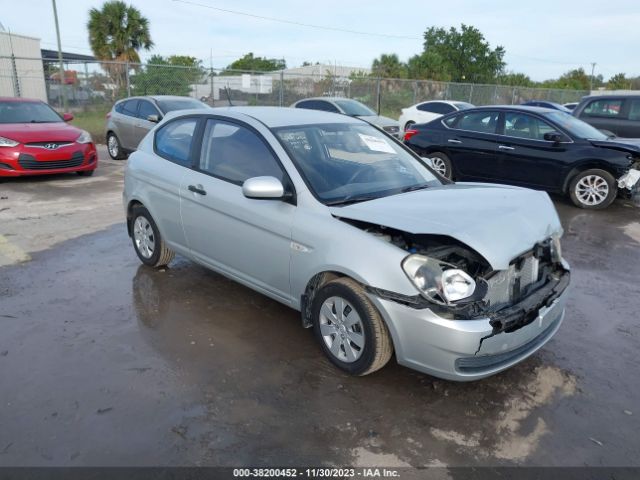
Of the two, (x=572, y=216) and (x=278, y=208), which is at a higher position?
(x=278, y=208)

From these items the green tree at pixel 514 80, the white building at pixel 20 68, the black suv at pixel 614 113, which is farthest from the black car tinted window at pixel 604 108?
the green tree at pixel 514 80

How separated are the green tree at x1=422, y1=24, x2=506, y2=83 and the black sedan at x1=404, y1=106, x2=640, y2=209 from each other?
1731 inches

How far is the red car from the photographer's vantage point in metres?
9.42

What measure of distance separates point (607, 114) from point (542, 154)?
4.91 metres

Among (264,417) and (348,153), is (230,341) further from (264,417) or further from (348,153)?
(348,153)

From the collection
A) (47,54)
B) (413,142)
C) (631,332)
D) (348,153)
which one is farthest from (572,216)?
(47,54)

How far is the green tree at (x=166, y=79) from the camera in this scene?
19.8m

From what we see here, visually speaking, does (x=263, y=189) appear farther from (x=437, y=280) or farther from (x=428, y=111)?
(x=428, y=111)

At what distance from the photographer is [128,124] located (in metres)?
12.5

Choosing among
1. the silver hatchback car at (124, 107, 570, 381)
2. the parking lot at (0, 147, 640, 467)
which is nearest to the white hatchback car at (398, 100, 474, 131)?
the parking lot at (0, 147, 640, 467)

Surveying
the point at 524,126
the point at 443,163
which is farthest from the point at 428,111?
the point at 524,126

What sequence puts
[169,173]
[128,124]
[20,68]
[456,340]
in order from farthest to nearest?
1. [20,68]
2. [128,124]
3. [169,173]
4. [456,340]

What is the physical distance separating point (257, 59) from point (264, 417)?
265 ft

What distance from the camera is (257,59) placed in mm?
78250
